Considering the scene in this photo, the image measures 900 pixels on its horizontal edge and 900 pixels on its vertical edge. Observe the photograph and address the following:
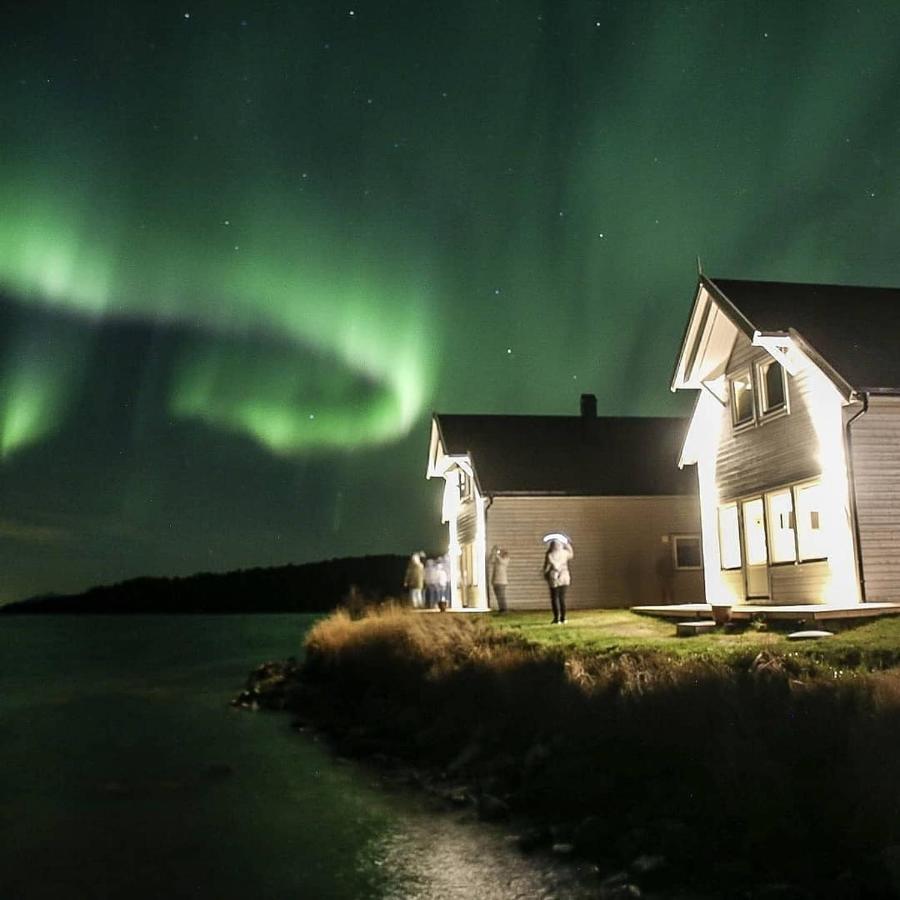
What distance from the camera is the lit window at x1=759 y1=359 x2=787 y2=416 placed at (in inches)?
888

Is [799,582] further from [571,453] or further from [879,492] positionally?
[571,453]

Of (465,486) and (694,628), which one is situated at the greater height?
(465,486)

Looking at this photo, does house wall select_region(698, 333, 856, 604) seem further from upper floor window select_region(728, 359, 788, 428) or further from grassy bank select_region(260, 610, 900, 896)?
grassy bank select_region(260, 610, 900, 896)

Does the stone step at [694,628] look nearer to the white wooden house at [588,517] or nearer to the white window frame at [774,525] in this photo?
the white window frame at [774,525]

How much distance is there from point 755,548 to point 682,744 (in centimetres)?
1286

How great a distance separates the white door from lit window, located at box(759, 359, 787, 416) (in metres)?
2.16

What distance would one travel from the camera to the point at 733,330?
24391 millimetres

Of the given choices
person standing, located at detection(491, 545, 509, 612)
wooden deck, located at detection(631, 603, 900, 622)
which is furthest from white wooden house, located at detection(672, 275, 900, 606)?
person standing, located at detection(491, 545, 509, 612)

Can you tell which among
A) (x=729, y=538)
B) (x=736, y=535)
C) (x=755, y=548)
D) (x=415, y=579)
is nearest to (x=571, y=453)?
(x=415, y=579)

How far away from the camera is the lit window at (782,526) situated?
2231 centimetres

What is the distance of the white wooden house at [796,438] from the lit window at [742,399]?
0.15 feet

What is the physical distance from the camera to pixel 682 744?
1197 cm

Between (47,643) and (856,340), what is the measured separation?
3182 inches

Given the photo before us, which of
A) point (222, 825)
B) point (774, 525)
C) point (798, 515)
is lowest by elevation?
point (222, 825)
